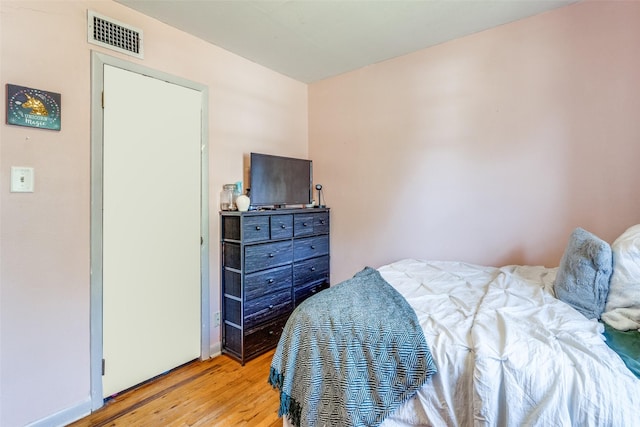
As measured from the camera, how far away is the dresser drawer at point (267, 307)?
7.75 ft

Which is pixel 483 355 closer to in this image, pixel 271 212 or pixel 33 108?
pixel 271 212

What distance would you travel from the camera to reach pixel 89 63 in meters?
1.81

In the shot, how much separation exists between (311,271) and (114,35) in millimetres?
2362

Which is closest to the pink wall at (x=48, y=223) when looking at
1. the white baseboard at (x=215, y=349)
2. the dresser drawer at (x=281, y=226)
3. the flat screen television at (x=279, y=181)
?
the white baseboard at (x=215, y=349)

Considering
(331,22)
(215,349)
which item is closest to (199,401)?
(215,349)

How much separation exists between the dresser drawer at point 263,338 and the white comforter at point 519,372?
1.48 m

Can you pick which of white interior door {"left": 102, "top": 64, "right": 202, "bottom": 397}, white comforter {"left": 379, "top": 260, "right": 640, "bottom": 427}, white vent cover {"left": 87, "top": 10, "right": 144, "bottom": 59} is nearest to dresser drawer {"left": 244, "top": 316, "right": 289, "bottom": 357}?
white interior door {"left": 102, "top": 64, "right": 202, "bottom": 397}

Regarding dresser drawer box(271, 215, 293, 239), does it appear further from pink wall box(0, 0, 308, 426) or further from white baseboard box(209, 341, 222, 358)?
pink wall box(0, 0, 308, 426)

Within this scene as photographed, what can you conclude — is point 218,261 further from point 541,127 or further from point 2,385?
point 541,127

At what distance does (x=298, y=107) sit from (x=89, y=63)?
1.95m

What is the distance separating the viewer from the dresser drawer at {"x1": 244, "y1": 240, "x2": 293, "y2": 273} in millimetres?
2352

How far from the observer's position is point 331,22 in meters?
2.18

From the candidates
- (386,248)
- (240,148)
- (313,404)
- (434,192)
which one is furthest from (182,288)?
(434,192)

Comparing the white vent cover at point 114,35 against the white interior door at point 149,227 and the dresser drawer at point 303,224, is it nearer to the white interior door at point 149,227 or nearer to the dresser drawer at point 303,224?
the white interior door at point 149,227
